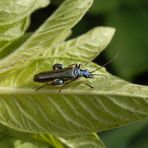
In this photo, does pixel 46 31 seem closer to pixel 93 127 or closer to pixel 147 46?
pixel 93 127

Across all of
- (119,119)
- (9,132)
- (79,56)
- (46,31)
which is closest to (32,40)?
(46,31)

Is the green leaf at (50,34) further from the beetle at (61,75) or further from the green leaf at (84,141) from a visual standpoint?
the green leaf at (84,141)

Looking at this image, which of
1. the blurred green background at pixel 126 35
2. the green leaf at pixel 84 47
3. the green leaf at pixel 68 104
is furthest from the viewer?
the blurred green background at pixel 126 35

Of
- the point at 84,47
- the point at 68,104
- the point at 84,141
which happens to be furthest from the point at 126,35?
the point at 68,104

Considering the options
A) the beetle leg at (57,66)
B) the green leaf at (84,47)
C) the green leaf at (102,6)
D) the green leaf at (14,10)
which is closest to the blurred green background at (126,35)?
the green leaf at (102,6)

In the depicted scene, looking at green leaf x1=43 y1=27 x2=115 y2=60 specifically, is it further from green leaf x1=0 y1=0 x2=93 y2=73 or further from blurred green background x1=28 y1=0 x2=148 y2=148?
blurred green background x1=28 y1=0 x2=148 y2=148
